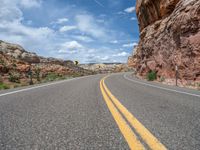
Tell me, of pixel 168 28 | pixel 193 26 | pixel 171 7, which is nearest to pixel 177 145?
pixel 193 26

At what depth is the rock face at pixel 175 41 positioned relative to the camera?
17.2 m

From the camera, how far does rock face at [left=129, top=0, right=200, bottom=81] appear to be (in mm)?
17234

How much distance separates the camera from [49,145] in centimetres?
270

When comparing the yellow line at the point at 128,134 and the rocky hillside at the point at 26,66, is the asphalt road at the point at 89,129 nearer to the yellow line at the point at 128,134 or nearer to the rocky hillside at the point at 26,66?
the yellow line at the point at 128,134

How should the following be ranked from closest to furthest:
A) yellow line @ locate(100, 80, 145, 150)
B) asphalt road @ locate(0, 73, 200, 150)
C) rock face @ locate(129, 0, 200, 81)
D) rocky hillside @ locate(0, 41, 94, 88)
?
1. yellow line @ locate(100, 80, 145, 150)
2. asphalt road @ locate(0, 73, 200, 150)
3. rock face @ locate(129, 0, 200, 81)
4. rocky hillside @ locate(0, 41, 94, 88)

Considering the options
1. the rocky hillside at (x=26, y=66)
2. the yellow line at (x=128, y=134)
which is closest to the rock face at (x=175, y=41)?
the yellow line at (x=128, y=134)

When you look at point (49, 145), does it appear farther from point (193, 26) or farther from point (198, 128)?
point (193, 26)

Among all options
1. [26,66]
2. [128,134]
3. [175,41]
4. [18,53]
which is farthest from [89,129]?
[18,53]

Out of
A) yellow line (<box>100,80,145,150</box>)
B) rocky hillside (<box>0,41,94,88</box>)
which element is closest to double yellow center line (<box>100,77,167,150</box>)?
yellow line (<box>100,80,145,150</box>)

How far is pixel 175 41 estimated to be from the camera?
2075 centimetres

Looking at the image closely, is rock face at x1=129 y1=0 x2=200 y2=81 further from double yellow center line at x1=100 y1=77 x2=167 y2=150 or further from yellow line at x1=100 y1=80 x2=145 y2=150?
yellow line at x1=100 y1=80 x2=145 y2=150

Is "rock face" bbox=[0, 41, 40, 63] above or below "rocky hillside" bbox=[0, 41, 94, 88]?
above

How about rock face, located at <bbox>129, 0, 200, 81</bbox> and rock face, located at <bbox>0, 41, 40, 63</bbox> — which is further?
rock face, located at <bbox>0, 41, 40, 63</bbox>

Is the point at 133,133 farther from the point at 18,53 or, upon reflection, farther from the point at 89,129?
the point at 18,53
